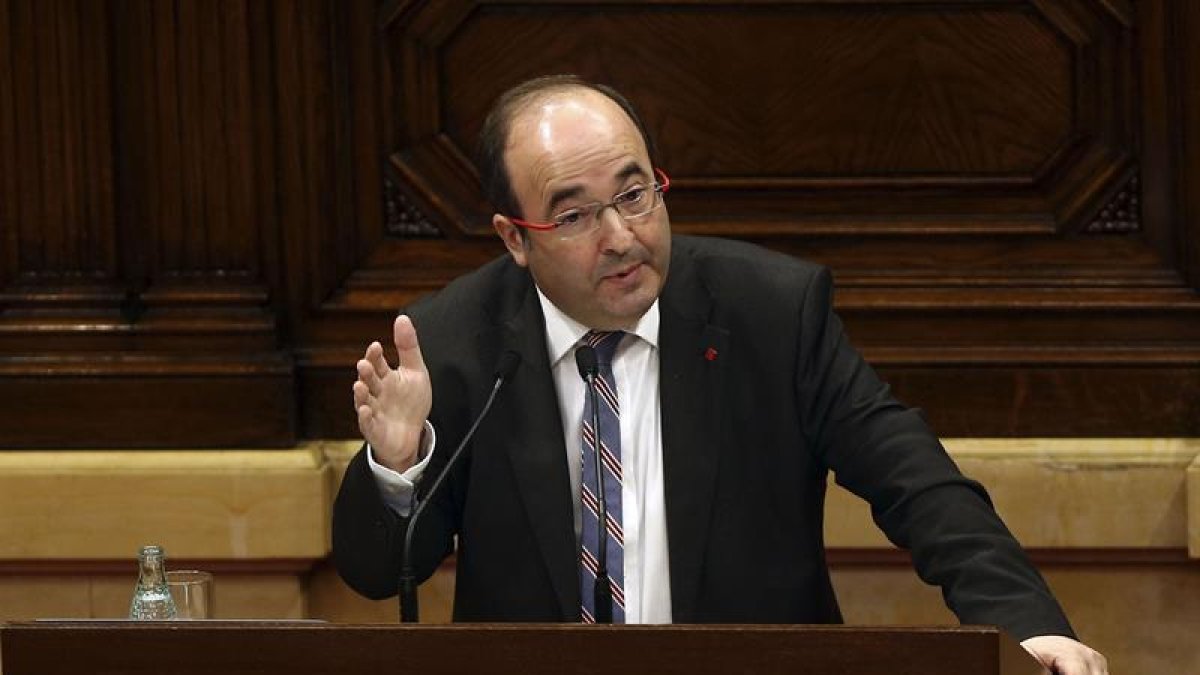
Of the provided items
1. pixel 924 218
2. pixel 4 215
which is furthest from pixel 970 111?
pixel 4 215

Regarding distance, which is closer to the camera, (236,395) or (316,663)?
(316,663)

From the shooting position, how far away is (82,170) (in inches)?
165

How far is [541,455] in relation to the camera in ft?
10.4

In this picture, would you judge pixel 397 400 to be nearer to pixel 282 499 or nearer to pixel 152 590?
pixel 152 590

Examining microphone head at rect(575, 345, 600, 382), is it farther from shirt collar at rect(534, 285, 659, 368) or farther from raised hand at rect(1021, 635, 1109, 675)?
raised hand at rect(1021, 635, 1109, 675)

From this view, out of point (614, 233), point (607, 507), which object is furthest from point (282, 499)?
point (614, 233)

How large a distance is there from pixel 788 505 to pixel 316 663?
112 centimetres

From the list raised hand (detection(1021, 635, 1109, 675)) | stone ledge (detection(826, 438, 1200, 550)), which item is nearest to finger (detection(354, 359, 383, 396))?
raised hand (detection(1021, 635, 1109, 675))

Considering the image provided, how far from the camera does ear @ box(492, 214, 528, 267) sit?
10.5 feet

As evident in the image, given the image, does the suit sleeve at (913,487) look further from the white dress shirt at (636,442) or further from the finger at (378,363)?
the finger at (378,363)

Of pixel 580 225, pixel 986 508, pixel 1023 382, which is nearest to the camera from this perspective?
pixel 986 508

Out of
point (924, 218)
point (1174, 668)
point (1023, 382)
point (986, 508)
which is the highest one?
point (924, 218)

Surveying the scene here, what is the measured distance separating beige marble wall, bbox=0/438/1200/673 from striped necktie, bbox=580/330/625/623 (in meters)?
1.08

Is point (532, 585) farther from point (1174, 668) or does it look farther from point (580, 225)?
point (1174, 668)
